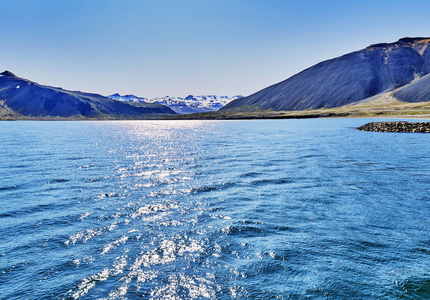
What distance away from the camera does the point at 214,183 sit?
1137 inches

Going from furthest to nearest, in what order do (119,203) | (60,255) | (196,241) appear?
(119,203)
(196,241)
(60,255)

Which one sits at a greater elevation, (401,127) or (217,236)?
(401,127)

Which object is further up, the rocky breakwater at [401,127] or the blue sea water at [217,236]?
the rocky breakwater at [401,127]

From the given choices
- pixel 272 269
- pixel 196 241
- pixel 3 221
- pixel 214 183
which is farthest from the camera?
pixel 214 183

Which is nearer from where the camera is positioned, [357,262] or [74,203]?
[357,262]

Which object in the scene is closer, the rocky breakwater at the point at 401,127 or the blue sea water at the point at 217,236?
the blue sea water at the point at 217,236

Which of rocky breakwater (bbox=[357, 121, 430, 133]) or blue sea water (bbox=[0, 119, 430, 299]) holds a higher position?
rocky breakwater (bbox=[357, 121, 430, 133])

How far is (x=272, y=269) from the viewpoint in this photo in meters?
12.5

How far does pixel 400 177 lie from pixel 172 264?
2760cm

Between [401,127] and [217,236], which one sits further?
[401,127]

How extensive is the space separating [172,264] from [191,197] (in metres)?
11.1

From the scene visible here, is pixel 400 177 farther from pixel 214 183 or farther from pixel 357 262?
pixel 357 262

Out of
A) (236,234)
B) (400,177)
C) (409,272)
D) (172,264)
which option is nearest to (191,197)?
(236,234)

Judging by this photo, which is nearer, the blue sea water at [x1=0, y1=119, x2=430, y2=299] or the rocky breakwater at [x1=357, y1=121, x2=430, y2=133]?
the blue sea water at [x1=0, y1=119, x2=430, y2=299]
